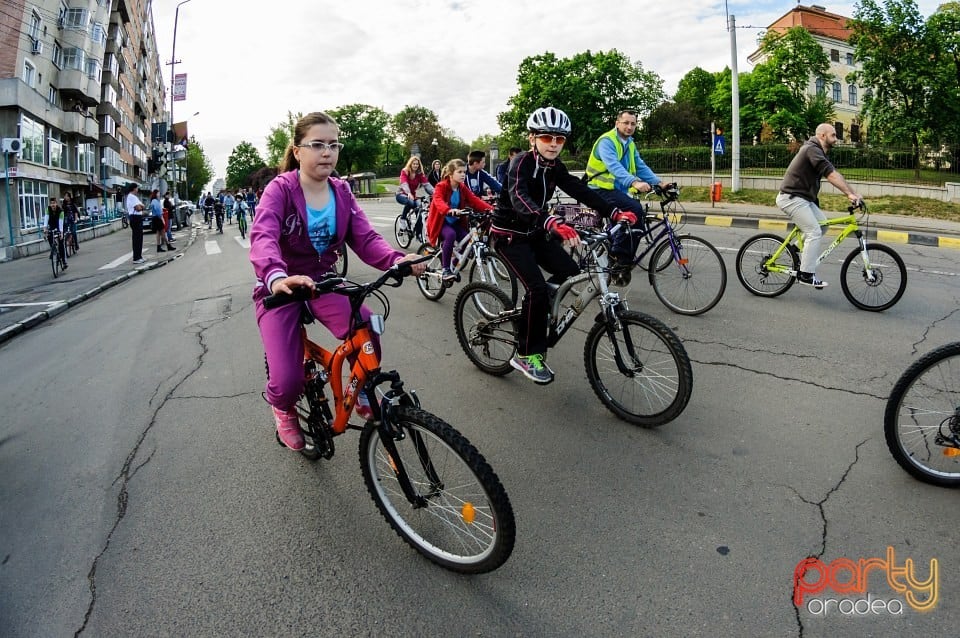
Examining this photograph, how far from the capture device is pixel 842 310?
6824 mm

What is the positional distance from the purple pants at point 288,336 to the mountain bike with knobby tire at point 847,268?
233 inches

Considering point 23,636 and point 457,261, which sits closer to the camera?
point 23,636

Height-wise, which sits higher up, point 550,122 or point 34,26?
point 34,26

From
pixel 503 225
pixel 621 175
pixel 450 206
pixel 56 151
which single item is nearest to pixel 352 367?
pixel 503 225

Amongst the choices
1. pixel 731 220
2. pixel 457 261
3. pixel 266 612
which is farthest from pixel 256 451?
A: pixel 731 220

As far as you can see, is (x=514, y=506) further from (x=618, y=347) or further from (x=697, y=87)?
(x=697, y=87)

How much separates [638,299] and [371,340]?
5238 mm

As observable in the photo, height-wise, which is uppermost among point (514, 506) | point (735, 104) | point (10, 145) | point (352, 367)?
point (735, 104)

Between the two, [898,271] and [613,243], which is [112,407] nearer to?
Result: [613,243]

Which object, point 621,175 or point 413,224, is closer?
point 621,175

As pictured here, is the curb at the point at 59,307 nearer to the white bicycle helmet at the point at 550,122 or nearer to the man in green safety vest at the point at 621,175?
the white bicycle helmet at the point at 550,122

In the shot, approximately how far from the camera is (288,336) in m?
3.21

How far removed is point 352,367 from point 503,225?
2121 mm

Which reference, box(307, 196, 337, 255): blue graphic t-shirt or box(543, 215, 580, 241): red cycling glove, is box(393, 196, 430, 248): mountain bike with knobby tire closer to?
box(543, 215, 580, 241): red cycling glove
